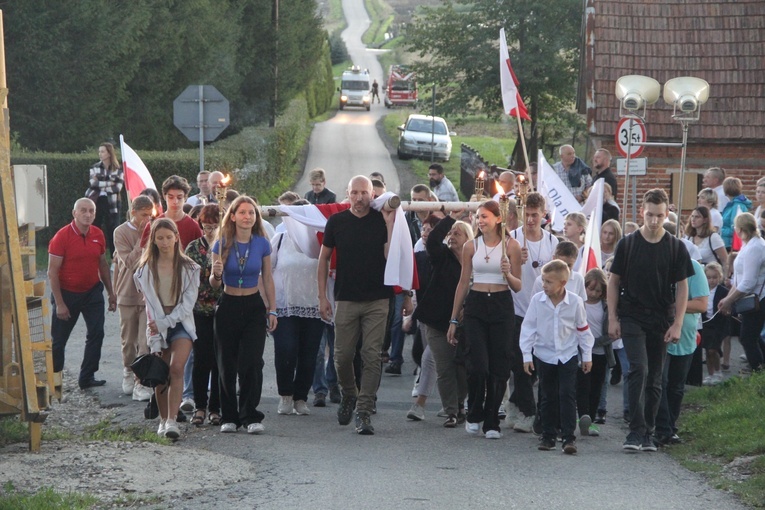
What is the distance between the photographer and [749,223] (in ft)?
42.2

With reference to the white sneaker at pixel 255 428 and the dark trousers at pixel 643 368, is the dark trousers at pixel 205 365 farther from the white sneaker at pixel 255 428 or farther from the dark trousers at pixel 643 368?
the dark trousers at pixel 643 368

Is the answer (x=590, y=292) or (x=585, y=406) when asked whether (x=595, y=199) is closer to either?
(x=590, y=292)

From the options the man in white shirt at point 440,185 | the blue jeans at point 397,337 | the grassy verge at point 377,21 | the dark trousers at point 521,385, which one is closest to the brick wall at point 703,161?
the man in white shirt at point 440,185

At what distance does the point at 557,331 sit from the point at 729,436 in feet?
5.71

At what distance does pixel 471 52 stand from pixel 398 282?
26612 millimetres

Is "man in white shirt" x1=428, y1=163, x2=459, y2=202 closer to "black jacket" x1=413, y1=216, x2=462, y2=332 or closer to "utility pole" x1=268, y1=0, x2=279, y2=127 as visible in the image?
"black jacket" x1=413, y1=216, x2=462, y2=332

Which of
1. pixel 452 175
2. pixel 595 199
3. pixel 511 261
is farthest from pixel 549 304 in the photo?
pixel 452 175

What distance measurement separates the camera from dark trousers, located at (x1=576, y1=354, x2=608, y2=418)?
403 inches

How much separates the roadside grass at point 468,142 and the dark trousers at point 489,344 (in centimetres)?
2480

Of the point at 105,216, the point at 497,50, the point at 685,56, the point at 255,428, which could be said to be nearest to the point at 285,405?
the point at 255,428

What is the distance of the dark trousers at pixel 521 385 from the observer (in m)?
10.3

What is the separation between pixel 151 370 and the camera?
9508 millimetres

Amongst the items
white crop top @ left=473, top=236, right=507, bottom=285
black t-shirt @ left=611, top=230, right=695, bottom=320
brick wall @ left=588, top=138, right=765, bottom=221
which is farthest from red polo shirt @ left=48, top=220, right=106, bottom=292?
brick wall @ left=588, top=138, right=765, bottom=221

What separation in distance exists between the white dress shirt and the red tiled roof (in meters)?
13.0
